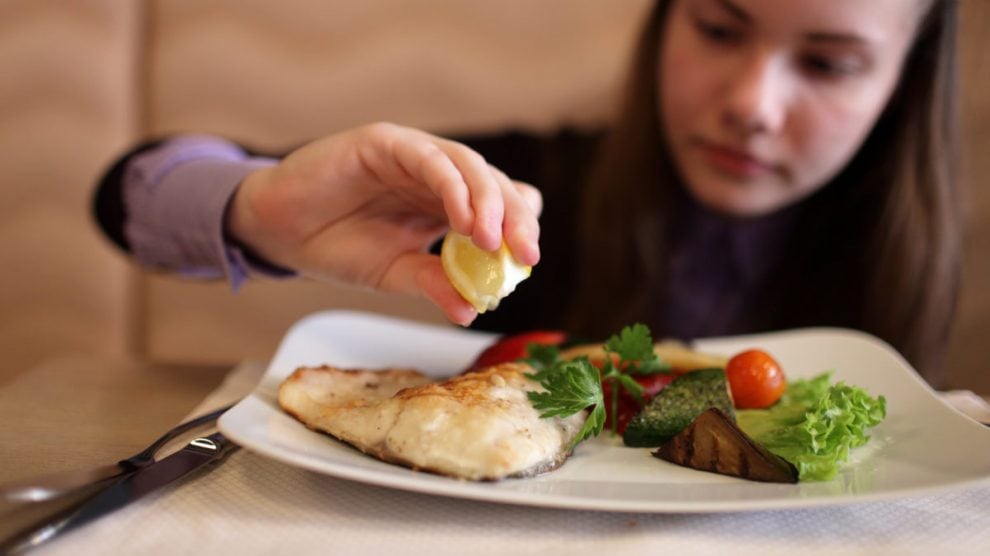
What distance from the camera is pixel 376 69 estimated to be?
7.54 ft

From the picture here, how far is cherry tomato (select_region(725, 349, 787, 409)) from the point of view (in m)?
0.97

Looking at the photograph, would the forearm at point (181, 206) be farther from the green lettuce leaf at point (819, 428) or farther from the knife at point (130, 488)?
the green lettuce leaf at point (819, 428)

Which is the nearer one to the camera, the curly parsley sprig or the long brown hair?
the curly parsley sprig

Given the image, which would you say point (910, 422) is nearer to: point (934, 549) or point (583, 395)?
point (934, 549)

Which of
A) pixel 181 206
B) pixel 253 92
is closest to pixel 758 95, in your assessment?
pixel 181 206

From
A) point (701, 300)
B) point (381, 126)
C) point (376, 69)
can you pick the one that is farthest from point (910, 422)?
point (376, 69)

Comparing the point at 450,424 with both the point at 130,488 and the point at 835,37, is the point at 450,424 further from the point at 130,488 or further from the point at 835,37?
the point at 835,37

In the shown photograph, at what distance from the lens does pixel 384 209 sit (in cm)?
104

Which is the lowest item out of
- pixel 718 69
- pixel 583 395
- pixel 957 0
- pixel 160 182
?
pixel 583 395

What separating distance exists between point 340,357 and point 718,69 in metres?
0.90

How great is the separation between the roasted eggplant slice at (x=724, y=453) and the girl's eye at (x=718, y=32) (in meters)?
0.97

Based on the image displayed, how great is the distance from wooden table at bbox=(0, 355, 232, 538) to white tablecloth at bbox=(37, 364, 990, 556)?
95 millimetres

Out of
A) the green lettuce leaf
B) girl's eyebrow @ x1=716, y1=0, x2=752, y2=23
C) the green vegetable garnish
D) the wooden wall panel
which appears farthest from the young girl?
the wooden wall panel

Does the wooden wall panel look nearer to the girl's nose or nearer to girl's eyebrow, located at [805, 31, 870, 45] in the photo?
the girl's nose
